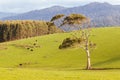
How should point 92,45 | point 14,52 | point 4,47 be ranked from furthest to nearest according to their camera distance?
point 4,47
point 14,52
point 92,45

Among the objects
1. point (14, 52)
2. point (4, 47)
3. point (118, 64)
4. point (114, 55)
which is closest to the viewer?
point (118, 64)

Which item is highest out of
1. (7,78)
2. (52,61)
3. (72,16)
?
(72,16)

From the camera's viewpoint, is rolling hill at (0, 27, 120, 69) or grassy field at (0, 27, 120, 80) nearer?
grassy field at (0, 27, 120, 80)

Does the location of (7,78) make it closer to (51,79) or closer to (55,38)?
(51,79)

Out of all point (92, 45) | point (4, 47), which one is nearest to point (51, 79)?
point (92, 45)

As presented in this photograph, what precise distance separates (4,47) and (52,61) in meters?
27.2

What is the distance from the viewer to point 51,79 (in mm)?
35188

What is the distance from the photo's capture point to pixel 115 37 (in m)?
108

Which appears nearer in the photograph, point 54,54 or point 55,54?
point 55,54

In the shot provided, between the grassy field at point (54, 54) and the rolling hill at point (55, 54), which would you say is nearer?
the grassy field at point (54, 54)

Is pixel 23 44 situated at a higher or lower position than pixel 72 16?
lower

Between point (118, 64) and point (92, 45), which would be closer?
point (118, 64)

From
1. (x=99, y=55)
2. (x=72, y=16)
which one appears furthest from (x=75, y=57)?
(x=72, y=16)

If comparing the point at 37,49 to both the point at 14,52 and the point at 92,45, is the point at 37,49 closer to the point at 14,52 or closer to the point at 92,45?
the point at 14,52
